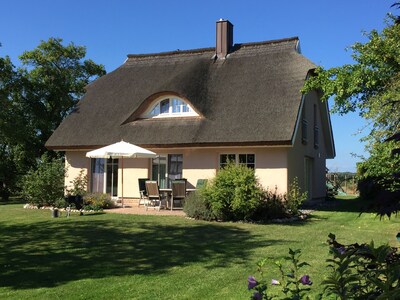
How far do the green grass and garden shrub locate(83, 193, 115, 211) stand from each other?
2.30 metres

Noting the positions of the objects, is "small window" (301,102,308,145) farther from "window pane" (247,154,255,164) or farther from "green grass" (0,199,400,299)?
"green grass" (0,199,400,299)

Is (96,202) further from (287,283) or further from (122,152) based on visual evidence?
(287,283)

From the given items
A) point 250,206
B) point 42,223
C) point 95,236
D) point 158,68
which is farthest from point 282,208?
point 158,68

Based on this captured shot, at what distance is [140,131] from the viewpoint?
17.9 metres

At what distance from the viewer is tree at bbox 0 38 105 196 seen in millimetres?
27578

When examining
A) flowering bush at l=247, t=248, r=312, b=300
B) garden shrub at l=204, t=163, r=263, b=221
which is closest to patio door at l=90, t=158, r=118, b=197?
garden shrub at l=204, t=163, r=263, b=221

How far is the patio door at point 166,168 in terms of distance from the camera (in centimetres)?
1762

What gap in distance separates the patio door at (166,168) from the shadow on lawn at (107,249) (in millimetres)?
6026

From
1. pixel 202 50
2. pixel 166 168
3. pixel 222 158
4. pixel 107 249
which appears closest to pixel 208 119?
pixel 222 158

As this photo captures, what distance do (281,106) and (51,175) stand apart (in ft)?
29.7

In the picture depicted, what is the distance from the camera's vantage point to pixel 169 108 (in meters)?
18.4

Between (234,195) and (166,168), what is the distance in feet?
20.2

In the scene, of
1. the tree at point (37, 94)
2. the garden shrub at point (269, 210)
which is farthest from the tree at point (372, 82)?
the tree at point (37, 94)

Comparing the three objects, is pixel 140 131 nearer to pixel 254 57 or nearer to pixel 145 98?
pixel 145 98
